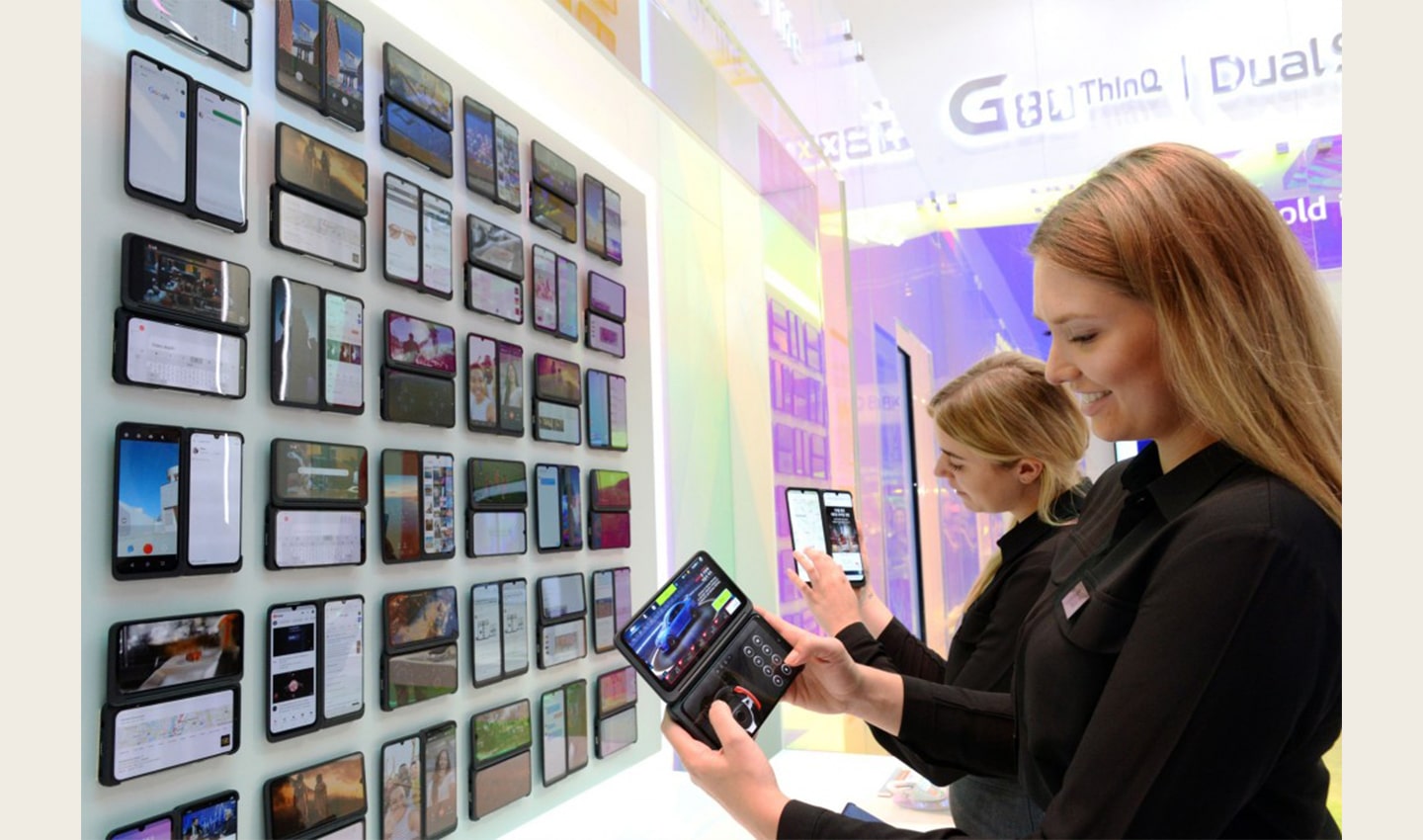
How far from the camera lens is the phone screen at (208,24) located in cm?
180

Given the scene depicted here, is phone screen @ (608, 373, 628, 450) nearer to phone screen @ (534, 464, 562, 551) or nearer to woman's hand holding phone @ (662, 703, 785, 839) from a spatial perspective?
phone screen @ (534, 464, 562, 551)

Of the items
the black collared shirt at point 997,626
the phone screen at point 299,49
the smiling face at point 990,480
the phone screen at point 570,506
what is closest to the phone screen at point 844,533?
the smiling face at point 990,480

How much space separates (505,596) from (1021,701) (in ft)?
6.35

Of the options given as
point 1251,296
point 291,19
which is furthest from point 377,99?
point 1251,296

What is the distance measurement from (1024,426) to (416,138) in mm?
1688

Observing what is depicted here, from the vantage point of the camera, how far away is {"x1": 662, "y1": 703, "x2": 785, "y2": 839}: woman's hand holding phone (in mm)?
1114

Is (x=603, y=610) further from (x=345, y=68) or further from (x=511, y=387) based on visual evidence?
(x=345, y=68)

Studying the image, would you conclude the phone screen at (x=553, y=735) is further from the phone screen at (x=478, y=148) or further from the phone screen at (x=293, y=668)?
the phone screen at (x=478, y=148)

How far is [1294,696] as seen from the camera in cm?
80

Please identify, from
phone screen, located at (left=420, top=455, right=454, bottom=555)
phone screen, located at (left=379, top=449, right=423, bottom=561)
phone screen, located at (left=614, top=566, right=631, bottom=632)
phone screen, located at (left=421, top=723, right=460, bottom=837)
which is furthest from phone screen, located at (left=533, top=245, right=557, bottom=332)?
phone screen, located at (left=421, top=723, right=460, bottom=837)

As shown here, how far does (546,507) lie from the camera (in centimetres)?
304

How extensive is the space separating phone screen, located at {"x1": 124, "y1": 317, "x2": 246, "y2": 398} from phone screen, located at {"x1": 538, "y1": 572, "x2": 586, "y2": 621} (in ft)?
4.17

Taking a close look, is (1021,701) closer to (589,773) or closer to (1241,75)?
(589,773)

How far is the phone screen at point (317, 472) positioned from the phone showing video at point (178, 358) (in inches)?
6.5
